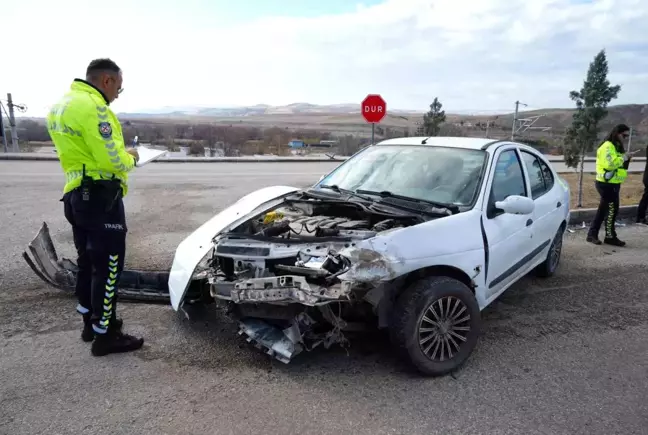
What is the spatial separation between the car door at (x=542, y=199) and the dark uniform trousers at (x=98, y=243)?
370 cm

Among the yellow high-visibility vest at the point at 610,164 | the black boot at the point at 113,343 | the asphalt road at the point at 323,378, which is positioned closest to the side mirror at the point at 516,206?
the asphalt road at the point at 323,378

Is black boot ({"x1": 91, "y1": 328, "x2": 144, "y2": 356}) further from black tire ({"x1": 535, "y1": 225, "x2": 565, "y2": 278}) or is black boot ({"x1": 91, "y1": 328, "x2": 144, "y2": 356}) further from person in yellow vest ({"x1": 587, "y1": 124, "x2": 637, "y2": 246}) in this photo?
person in yellow vest ({"x1": 587, "y1": 124, "x2": 637, "y2": 246})

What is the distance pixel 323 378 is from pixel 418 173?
205cm

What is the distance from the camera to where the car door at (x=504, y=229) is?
3.70 meters

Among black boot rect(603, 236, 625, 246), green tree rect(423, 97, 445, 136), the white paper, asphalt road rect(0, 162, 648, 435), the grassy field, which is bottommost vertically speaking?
asphalt road rect(0, 162, 648, 435)

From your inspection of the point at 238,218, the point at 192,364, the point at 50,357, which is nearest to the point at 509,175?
the point at 238,218

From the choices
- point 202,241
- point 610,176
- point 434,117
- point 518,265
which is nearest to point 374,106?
point 434,117

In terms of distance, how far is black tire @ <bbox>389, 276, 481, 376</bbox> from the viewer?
10.1ft

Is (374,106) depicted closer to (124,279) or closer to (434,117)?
(434,117)

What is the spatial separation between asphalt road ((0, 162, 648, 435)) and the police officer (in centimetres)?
28

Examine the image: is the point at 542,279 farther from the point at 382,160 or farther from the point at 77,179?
the point at 77,179

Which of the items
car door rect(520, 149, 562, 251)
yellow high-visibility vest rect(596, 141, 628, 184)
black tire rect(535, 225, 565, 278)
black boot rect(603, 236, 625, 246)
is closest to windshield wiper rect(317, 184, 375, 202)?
car door rect(520, 149, 562, 251)

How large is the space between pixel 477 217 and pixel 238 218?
6.48 feet

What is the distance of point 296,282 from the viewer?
9.74 ft
